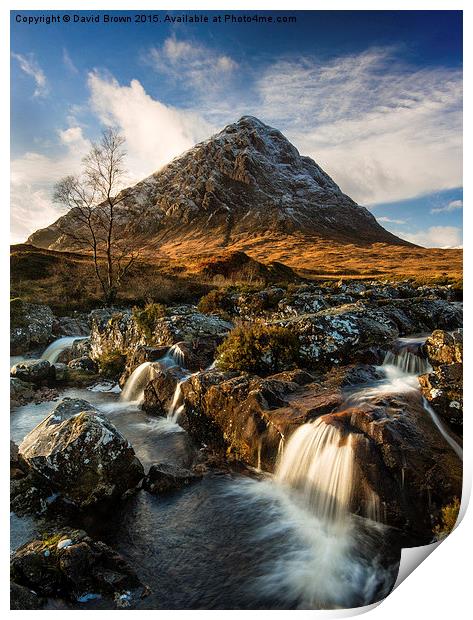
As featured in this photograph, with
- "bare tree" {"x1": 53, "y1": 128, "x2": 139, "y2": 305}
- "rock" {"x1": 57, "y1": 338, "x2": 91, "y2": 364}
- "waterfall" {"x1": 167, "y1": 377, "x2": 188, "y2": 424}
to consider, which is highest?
"bare tree" {"x1": 53, "y1": 128, "x2": 139, "y2": 305}

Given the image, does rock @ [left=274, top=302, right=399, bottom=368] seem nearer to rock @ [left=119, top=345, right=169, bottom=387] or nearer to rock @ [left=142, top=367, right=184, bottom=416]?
rock @ [left=142, top=367, right=184, bottom=416]

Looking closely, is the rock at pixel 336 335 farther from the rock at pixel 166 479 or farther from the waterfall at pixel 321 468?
the rock at pixel 166 479

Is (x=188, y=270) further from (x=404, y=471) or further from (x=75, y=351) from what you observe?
(x=404, y=471)

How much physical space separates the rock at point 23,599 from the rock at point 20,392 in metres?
5.26

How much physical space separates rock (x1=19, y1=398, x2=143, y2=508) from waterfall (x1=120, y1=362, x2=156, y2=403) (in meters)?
3.37

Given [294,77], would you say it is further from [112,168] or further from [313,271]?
[313,271]

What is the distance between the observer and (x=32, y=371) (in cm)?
1023

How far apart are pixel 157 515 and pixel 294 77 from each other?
22.7 ft

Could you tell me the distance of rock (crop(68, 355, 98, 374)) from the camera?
11.6m

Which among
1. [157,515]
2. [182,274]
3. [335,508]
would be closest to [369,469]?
[335,508]

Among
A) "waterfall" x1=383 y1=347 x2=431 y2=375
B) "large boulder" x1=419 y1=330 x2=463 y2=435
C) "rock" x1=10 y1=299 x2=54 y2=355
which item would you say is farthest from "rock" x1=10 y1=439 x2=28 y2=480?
"rock" x1=10 y1=299 x2=54 y2=355

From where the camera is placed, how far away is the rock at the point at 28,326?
1265 cm

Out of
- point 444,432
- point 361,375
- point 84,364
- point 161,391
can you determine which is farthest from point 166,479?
point 84,364

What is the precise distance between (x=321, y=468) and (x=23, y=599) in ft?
11.7
